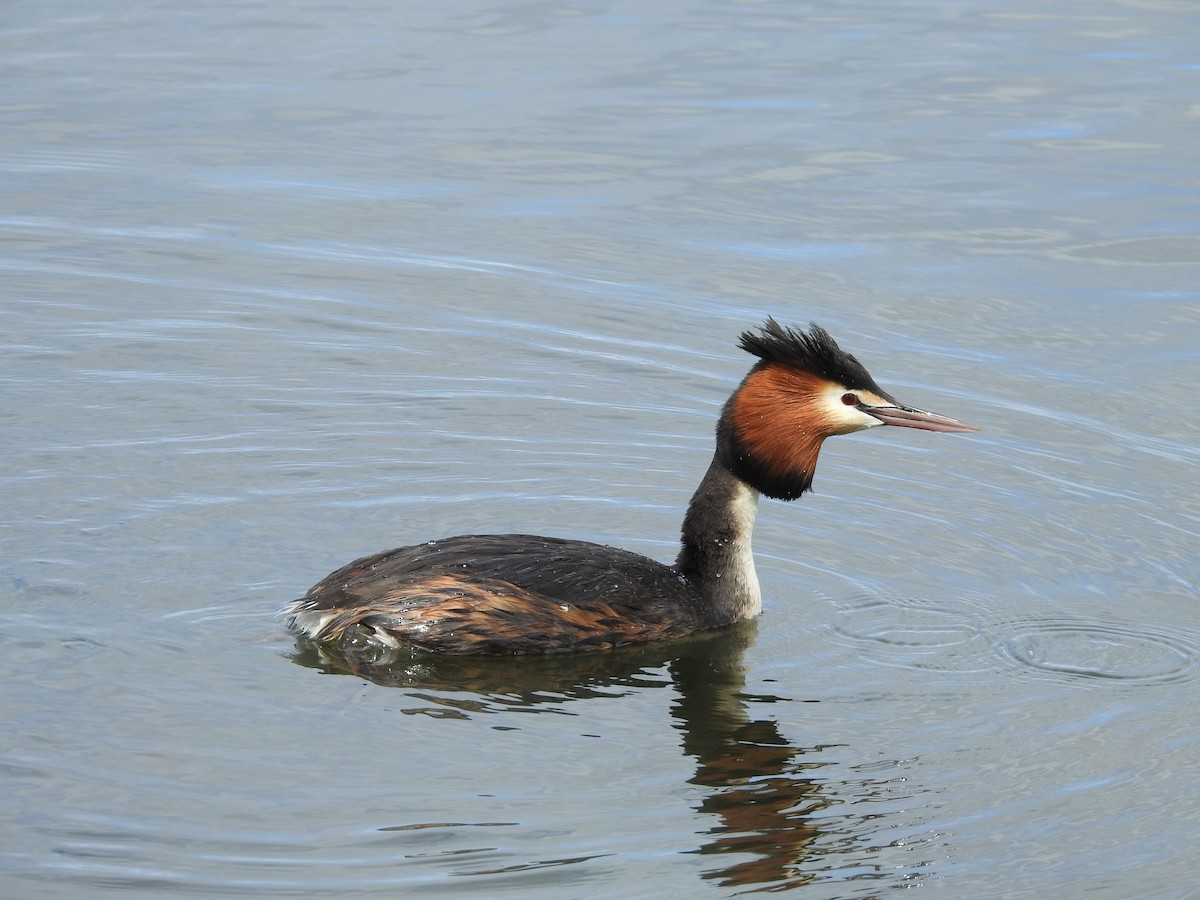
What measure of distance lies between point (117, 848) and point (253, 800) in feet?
1.58

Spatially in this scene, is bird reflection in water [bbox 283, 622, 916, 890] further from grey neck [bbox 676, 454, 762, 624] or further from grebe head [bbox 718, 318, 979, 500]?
grebe head [bbox 718, 318, 979, 500]

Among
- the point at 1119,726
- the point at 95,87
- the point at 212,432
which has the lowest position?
the point at 1119,726

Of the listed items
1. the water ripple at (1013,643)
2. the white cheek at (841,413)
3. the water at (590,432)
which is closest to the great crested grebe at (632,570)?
the white cheek at (841,413)

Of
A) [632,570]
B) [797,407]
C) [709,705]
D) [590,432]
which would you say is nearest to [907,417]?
[797,407]

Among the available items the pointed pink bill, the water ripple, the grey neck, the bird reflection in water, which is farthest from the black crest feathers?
the bird reflection in water

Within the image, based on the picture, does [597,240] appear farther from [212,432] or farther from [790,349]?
[790,349]

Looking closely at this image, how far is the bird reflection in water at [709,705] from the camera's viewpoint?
6.06m

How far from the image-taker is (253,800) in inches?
240

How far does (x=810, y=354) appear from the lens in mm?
7816

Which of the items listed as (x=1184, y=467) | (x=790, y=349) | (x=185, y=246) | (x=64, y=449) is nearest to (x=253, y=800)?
(x=790, y=349)

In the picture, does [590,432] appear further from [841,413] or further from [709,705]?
[709,705]

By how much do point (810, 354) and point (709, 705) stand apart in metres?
1.55

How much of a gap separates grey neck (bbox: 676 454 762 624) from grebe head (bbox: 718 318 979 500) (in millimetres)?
127

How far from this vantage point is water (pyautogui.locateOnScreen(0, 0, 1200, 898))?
20.2 feet
